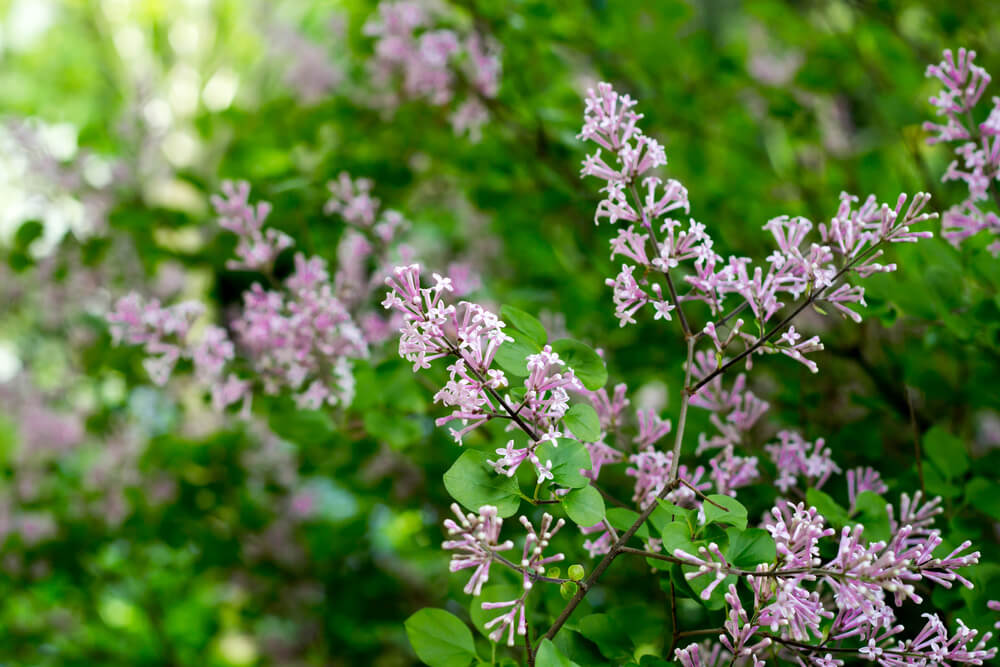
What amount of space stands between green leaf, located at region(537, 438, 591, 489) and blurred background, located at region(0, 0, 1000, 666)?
0.26 m

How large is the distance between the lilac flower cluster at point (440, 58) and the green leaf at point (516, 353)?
2.06 ft

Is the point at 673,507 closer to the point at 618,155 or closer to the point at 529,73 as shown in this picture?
the point at 618,155

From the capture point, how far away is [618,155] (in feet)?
1.76

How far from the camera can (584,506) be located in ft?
1.59

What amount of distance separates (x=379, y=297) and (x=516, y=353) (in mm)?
536

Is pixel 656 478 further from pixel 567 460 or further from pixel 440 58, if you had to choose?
pixel 440 58

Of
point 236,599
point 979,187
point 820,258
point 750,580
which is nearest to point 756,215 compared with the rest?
point 979,187

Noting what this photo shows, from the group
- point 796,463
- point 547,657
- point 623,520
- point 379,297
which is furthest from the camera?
point 379,297

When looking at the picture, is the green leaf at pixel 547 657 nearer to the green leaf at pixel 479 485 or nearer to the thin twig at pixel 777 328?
the green leaf at pixel 479 485

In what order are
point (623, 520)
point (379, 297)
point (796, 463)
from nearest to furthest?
point (623, 520), point (796, 463), point (379, 297)

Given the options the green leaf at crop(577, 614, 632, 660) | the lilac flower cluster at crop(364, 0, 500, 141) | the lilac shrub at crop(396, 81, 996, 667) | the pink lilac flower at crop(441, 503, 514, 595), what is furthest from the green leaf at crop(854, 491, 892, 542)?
the lilac flower cluster at crop(364, 0, 500, 141)

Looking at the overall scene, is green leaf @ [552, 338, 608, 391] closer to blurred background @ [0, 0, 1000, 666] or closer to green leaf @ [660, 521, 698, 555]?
green leaf @ [660, 521, 698, 555]

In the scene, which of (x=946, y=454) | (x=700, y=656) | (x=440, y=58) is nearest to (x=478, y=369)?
(x=700, y=656)

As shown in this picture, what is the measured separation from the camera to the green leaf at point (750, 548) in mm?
483
